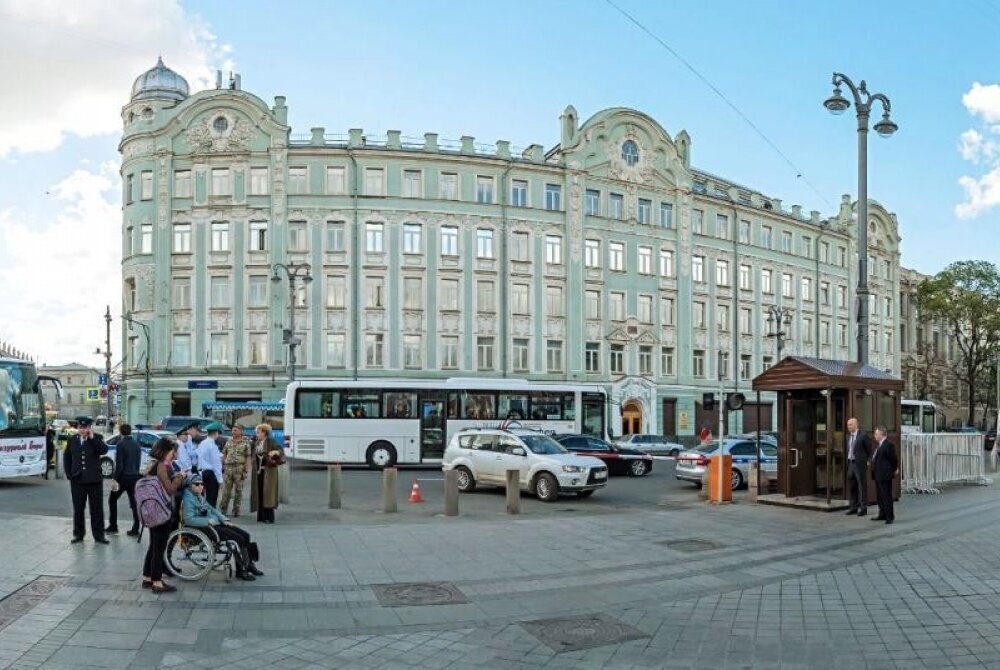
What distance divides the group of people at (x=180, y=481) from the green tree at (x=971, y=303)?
238ft

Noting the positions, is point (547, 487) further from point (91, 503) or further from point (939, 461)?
point (939, 461)

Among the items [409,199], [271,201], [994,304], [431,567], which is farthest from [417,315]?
[994,304]

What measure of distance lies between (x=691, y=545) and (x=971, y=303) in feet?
237

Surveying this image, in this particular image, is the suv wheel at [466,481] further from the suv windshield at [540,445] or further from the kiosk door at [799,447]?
the kiosk door at [799,447]

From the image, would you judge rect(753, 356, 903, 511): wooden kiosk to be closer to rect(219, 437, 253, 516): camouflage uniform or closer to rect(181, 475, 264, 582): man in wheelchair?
rect(219, 437, 253, 516): camouflage uniform

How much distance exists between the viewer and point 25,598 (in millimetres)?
9320

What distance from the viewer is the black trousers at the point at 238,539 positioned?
10.3m

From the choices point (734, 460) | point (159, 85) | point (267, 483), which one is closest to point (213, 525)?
point (267, 483)

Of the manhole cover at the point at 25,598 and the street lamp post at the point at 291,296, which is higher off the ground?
the street lamp post at the point at 291,296

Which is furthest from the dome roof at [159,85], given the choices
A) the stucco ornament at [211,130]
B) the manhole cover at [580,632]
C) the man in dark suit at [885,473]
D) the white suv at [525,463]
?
the manhole cover at [580,632]

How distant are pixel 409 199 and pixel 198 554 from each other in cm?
4051

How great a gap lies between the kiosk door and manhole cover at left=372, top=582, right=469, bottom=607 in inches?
420

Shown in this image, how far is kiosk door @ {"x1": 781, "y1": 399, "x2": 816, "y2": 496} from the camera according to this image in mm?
18828

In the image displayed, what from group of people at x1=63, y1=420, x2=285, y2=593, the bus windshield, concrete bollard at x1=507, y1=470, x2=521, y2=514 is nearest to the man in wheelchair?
group of people at x1=63, y1=420, x2=285, y2=593
